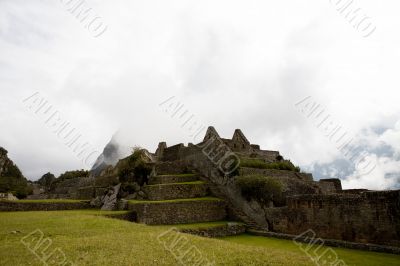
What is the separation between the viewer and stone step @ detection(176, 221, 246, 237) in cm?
2098

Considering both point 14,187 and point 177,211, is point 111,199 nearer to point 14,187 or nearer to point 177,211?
point 177,211

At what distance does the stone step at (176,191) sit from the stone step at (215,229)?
4.96 meters

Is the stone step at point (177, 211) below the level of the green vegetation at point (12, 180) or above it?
below

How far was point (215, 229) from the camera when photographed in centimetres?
2166

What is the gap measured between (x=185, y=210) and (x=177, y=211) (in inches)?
25.6

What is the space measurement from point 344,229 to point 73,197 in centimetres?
2957

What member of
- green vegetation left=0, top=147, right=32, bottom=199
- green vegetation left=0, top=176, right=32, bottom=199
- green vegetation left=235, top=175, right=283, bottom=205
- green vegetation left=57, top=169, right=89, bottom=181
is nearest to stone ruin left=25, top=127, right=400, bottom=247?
green vegetation left=235, top=175, right=283, bottom=205

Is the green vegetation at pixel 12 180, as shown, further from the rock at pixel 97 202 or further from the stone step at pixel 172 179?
the stone step at pixel 172 179

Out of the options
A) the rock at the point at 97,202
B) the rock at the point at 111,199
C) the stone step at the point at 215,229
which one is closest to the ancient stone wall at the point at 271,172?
the stone step at the point at 215,229

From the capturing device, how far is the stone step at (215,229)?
20984mm

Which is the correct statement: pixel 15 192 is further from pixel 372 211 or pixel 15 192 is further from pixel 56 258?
pixel 372 211

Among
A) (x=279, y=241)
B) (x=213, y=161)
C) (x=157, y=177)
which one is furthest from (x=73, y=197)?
(x=279, y=241)

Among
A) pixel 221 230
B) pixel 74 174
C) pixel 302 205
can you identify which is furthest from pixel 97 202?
pixel 74 174

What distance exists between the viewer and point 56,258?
10109mm
